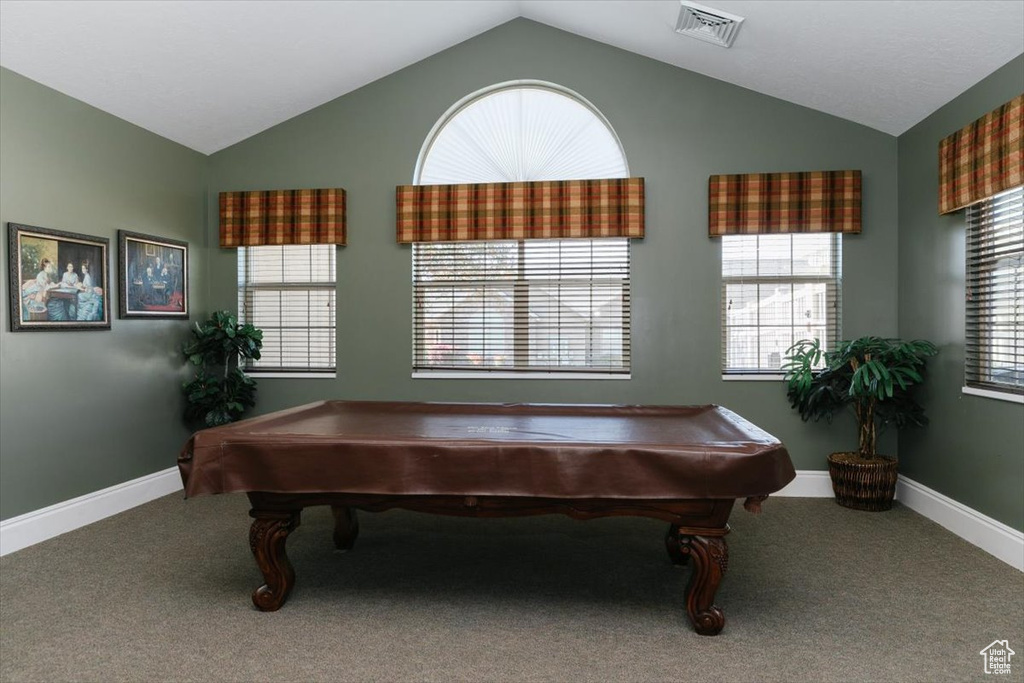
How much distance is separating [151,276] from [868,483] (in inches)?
201

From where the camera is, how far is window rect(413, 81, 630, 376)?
462 cm

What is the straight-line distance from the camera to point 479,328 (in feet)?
15.6

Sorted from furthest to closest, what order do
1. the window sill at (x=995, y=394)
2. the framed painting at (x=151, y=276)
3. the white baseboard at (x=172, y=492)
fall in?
the framed painting at (x=151, y=276) → the white baseboard at (x=172, y=492) → the window sill at (x=995, y=394)

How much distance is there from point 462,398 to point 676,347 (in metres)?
1.67

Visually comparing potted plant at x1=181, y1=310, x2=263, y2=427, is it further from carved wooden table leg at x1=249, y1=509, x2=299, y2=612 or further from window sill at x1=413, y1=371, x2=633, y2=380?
carved wooden table leg at x1=249, y1=509, x2=299, y2=612

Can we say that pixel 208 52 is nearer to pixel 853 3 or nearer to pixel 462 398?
pixel 462 398

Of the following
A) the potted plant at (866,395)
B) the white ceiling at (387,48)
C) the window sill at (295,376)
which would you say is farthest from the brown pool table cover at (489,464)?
the white ceiling at (387,48)

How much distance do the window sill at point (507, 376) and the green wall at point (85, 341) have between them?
193cm

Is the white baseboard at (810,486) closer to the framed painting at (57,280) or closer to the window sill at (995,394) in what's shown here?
the window sill at (995,394)

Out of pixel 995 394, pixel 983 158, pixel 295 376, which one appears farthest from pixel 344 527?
pixel 983 158

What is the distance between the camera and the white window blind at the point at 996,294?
314 centimetres

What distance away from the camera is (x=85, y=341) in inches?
149

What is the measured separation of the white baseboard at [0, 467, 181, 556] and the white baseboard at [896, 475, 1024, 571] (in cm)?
522

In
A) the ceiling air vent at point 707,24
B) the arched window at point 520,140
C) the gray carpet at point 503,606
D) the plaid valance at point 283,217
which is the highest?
the ceiling air vent at point 707,24
